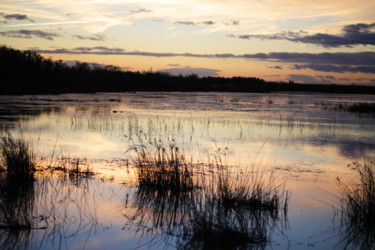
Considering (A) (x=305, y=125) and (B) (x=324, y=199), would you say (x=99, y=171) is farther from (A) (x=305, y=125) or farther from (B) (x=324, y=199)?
(A) (x=305, y=125)

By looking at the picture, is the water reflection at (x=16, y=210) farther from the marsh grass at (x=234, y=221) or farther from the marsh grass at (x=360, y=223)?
the marsh grass at (x=360, y=223)

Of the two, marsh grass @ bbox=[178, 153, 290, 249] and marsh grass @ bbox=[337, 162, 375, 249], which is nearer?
marsh grass @ bbox=[178, 153, 290, 249]

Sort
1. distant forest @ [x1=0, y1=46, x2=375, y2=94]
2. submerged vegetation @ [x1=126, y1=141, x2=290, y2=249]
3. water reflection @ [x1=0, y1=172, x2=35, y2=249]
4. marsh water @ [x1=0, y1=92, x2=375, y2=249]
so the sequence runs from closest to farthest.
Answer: water reflection @ [x1=0, y1=172, x2=35, y2=249]
submerged vegetation @ [x1=126, y1=141, x2=290, y2=249]
marsh water @ [x1=0, y1=92, x2=375, y2=249]
distant forest @ [x1=0, y1=46, x2=375, y2=94]

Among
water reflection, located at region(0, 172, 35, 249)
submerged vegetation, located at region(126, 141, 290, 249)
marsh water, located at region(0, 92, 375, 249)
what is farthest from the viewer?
marsh water, located at region(0, 92, 375, 249)

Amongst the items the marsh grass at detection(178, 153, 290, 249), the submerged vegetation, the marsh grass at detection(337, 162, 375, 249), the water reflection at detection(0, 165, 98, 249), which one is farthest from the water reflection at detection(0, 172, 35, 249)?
the marsh grass at detection(337, 162, 375, 249)

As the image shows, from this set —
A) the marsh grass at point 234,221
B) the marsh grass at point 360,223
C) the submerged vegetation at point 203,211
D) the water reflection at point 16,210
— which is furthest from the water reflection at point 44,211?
the marsh grass at point 360,223

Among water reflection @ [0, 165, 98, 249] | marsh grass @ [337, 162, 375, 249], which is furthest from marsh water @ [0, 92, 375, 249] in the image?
marsh grass @ [337, 162, 375, 249]

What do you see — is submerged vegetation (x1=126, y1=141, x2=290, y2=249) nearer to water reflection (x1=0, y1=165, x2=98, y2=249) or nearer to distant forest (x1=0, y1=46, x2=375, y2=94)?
water reflection (x1=0, y1=165, x2=98, y2=249)

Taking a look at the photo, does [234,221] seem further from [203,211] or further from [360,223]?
[360,223]

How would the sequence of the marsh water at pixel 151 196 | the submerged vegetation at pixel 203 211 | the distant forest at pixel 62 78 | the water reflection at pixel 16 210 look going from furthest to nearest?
the distant forest at pixel 62 78
the marsh water at pixel 151 196
the submerged vegetation at pixel 203 211
the water reflection at pixel 16 210

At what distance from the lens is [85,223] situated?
19.8 feet

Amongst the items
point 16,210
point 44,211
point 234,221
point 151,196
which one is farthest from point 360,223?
point 16,210

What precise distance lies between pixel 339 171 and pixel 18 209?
26.3 feet

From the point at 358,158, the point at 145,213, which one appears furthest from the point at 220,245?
the point at 358,158
